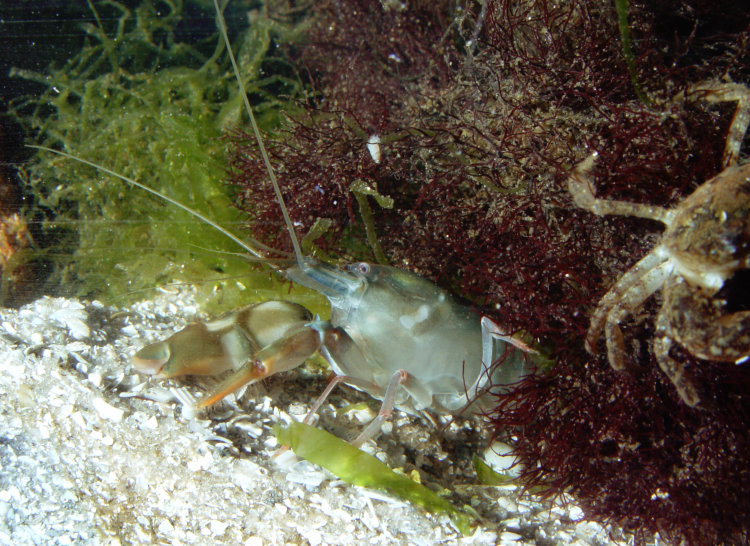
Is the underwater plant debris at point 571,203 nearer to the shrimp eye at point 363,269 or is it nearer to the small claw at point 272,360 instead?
the shrimp eye at point 363,269

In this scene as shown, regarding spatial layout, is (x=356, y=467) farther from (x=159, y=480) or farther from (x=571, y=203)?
(x=571, y=203)

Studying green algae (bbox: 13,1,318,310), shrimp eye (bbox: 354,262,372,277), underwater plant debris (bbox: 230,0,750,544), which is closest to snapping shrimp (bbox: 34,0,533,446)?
shrimp eye (bbox: 354,262,372,277)

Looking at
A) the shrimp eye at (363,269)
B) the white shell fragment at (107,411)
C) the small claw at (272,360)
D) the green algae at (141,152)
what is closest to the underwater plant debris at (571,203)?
the shrimp eye at (363,269)

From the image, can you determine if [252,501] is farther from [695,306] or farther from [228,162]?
[228,162]

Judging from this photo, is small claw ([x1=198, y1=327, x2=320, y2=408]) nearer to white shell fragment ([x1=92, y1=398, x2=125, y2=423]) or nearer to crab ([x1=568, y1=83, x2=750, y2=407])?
white shell fragment ([x1=92, y1=398, x2=125, y2=423])

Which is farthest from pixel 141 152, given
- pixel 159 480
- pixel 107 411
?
pixel 159 480

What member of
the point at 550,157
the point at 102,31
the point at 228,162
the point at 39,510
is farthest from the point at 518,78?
the point at 102,31

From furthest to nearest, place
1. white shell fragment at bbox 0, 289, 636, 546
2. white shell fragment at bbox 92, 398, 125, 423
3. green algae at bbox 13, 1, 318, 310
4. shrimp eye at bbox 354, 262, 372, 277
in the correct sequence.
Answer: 1. green algae at bbox 13, 1, 318, 310
2. shrimp eye at bbox 354, 262, 372, 277
3. white shell fragment at bbox 92, 398, 125, 423
4. white shell fragment at bbox 0, 289, 636, 546
